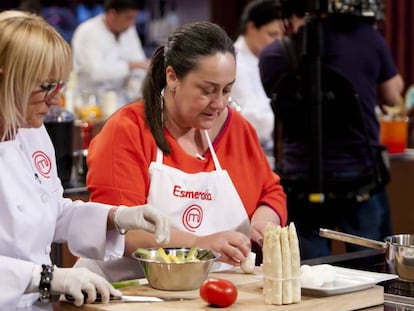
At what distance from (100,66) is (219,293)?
4.75m

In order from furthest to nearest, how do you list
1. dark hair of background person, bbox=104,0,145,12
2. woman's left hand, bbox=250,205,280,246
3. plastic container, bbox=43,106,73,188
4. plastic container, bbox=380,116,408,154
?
1. dark hair of background person, bbox=104,0,145,12
2. plastic container, bbox=380,116,408,154
3. plastic container, bbox=43,106,73,188
4. woman's left hand, bbox=250,205,280,246

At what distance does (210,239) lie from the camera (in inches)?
98.3

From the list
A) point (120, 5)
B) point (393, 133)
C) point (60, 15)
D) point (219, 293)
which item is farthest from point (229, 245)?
point (60, 15)

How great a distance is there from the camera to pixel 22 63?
2031mm

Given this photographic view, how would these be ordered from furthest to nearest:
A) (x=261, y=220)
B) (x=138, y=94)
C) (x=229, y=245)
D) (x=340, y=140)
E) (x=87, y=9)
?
(x=87, y=9), (x=138, y=94), (x=340, y=140), (x=261, y=220), (x=229, y=245)

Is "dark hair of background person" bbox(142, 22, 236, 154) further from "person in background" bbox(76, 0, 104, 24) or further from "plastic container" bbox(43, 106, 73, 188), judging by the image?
"person in background" bbox(76, 0, 104, 24)

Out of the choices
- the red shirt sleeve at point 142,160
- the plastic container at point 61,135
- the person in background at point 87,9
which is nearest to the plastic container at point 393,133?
the plastic container at point 61,135

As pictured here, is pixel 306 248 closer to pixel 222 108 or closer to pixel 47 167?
pixel 222 108

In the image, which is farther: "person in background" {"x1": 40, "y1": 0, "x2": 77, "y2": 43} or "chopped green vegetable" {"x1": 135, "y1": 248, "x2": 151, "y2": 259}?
"person in background" {"x1": 40, "y1": 0, "x2": 77, "y2": 43}

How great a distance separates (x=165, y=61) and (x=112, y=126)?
251 millimetres

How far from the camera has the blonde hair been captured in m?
2.03

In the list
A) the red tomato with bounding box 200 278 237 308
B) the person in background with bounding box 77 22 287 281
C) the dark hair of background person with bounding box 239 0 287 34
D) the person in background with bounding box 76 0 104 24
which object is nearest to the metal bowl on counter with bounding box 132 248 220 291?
the red tomato with bounding box 200 278 237 308

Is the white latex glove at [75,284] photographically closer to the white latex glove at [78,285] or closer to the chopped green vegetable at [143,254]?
the white latex glove at [78,285]

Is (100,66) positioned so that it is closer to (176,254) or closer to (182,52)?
(182,52)
